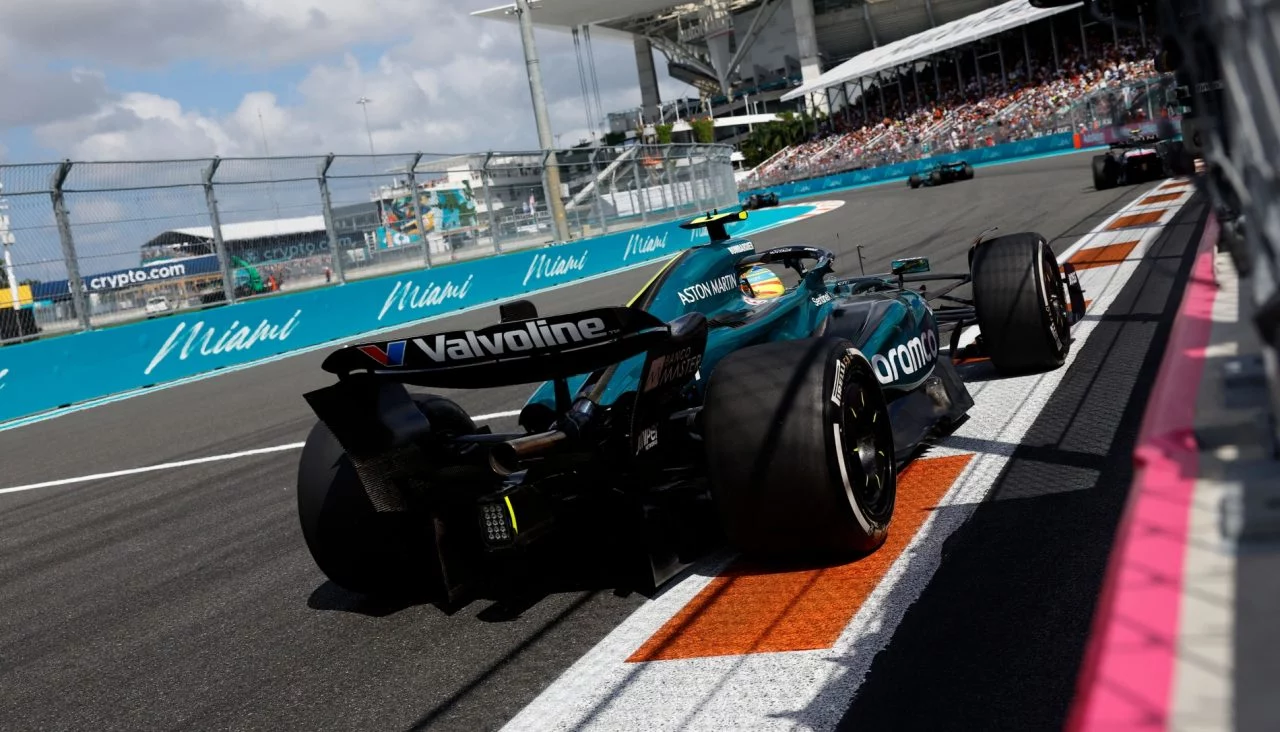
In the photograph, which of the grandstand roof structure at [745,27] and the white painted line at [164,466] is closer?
the white painted line at [164,466]

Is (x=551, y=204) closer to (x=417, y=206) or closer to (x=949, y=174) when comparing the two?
(x=417, y=206)

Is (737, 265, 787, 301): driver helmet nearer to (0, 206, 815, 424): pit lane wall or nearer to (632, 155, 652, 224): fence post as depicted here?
(0, 206, 815, 424): pit lane wall

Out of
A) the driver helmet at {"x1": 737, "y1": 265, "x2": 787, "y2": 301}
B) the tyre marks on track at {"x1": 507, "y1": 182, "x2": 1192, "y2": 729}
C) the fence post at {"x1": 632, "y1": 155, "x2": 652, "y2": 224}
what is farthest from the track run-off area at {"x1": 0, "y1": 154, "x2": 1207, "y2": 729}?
the fence post at {"x1": 632, "y1": 155, "x2": 652, "y2": 224}

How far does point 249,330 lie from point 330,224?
2598 millimetres

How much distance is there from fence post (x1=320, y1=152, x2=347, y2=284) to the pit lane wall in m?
0.53

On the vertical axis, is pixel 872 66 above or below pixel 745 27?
below

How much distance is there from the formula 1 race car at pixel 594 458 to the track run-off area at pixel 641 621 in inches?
7.2

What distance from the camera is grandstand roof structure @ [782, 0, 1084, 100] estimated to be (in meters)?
53.3

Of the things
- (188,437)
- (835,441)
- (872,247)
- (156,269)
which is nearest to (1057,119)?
(872,247)

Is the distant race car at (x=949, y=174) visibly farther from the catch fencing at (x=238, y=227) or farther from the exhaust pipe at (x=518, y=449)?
the exhaust pipe at (x=518, y=449)

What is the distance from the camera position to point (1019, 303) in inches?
240

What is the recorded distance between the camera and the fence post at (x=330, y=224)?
18219 mm

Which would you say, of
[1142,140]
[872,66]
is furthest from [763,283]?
[872,66]

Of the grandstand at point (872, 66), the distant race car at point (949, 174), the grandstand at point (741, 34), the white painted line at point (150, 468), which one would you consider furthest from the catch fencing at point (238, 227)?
the grandstand at point (741, 34)
